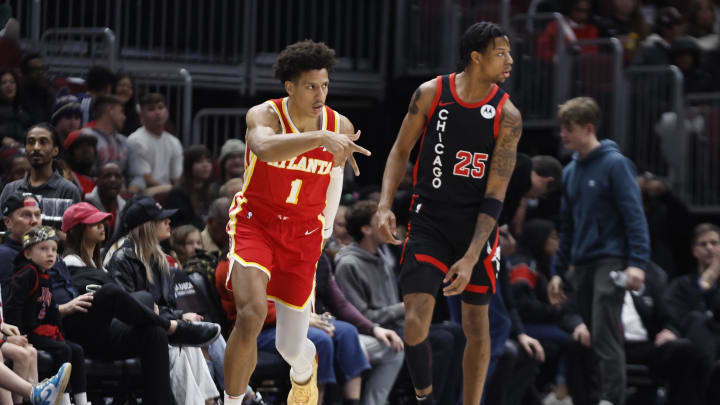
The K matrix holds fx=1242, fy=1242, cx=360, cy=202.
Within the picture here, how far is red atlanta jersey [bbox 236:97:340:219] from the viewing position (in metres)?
6.96

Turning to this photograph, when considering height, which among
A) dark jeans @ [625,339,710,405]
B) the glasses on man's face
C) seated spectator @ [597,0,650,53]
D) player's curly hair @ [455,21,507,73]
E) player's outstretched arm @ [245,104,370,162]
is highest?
seated spectator @ [597,0,650,53]

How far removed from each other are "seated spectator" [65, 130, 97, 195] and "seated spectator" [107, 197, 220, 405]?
1751mm

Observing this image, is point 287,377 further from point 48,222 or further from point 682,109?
point 682,109

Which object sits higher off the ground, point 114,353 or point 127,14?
point 127,14

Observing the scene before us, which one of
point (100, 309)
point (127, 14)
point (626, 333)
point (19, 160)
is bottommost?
point (626, 333)

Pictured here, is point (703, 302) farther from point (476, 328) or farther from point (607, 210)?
point (476, 328)

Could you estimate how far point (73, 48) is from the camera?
41.8 feet

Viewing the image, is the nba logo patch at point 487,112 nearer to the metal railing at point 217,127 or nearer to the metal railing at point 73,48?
the metal railing at point 217,127

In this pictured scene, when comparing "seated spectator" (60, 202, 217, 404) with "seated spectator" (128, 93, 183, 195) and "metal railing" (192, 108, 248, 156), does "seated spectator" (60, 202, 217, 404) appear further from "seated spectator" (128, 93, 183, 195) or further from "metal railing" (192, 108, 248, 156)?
"metal railing" (192, 108, 248, 156)

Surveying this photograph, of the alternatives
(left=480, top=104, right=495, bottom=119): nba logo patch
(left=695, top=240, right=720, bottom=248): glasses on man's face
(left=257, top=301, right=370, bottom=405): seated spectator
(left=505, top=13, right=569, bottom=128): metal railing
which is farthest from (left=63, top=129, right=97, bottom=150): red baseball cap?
(left=695, top=240, right=720, bottom=248): glasses on man's face

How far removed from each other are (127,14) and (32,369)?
6.49 metres

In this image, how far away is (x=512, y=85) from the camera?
13891mm

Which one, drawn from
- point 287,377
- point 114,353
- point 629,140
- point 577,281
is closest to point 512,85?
point 629,140

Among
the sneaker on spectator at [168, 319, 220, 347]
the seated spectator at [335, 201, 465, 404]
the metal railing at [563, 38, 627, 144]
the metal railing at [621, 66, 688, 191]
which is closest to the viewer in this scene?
the sneaker on spectator at [168, 319, 220, 347]
